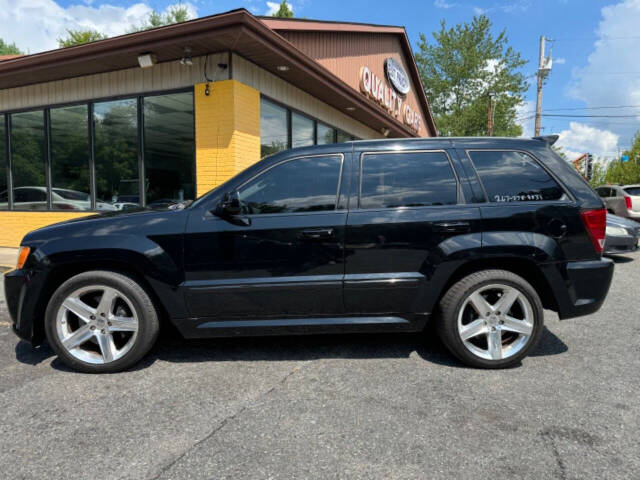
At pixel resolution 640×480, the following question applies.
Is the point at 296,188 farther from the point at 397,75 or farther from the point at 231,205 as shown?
the point at 397,75

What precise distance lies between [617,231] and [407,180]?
7.16m

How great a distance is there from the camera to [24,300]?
126 inches

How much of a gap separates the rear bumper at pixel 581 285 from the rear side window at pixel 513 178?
57 cm

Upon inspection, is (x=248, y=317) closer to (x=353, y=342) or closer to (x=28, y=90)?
(x=353, y=342)

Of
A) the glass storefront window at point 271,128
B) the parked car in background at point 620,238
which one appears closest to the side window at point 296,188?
the glass storefront window at point 271,128

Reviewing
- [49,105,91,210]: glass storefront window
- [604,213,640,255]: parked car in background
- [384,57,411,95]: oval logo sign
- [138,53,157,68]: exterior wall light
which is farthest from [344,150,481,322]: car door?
[384,57,411,95]: oval logo sign

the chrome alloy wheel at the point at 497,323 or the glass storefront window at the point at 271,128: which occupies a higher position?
the glass storefront window at the point at 271,128

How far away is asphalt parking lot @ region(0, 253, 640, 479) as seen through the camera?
209 centimetres

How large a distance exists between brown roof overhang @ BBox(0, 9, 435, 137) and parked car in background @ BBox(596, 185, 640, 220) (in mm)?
9644

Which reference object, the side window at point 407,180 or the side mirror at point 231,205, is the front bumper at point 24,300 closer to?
the side mirror at point 231,205

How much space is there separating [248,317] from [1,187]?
1049cm

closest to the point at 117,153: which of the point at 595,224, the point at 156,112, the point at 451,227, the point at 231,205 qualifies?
the point at 156,112

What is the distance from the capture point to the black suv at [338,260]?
3.15 meters

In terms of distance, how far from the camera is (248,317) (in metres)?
3.21
